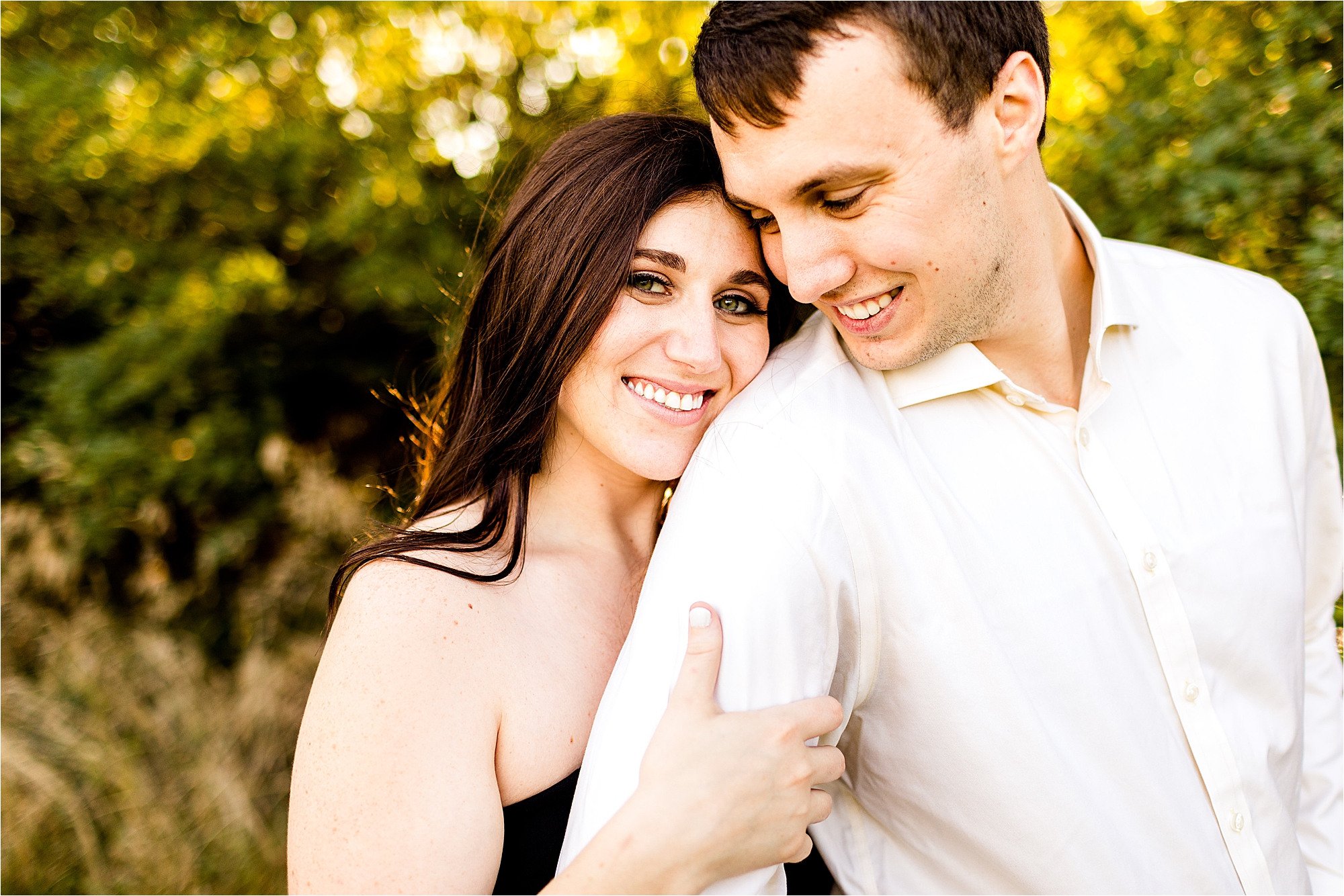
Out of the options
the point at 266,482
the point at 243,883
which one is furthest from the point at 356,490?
the point at 243,883

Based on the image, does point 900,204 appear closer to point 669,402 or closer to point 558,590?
point 669,402

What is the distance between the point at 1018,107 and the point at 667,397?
3.16ft

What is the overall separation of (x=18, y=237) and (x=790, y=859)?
186 inches

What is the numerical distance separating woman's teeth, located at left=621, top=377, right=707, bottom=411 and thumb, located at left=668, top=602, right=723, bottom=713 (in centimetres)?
62

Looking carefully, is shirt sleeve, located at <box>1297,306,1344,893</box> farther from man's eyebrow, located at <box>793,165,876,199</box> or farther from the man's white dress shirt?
man's eyebrow, located at <box>793,165,876,199</box>

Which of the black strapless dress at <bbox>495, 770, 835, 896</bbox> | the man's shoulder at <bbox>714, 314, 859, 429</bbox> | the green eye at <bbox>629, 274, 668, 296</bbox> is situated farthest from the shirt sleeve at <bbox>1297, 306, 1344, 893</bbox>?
the black strapless dress at <bbox>495, 770, 835, 896</bbox>

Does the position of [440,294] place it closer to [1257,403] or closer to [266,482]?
[266,482]

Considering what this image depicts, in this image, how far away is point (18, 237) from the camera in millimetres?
4312

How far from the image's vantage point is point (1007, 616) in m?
1.70

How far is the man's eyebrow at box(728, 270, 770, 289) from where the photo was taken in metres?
1.99

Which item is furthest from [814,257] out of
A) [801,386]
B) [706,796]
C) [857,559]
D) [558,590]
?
[706,796]

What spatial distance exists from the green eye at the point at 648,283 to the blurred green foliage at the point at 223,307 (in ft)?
5.95

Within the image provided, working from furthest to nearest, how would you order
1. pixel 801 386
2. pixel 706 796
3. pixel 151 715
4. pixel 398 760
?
pixel 151 715 < pixel 801 386 < pixel 398 760 < pixel 706 796

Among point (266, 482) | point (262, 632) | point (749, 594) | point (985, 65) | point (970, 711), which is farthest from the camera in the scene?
point (266, 482)
